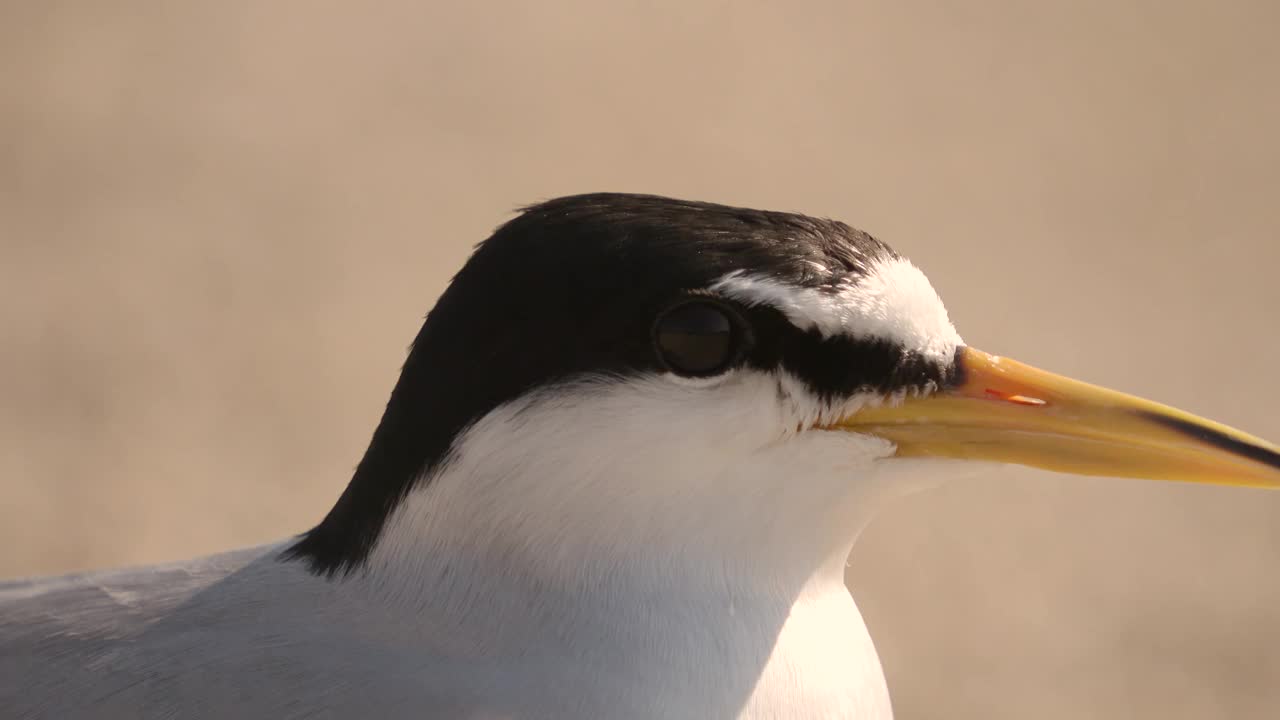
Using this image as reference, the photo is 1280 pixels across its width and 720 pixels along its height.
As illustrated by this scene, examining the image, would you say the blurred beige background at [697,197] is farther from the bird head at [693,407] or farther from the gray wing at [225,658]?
the gray wing at [225,658]

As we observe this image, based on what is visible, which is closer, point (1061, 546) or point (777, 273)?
point (777, 273)

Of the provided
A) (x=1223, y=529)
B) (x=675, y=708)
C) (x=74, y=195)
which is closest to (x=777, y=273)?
(x=675, y=708)

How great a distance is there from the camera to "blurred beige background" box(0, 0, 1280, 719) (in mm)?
4215

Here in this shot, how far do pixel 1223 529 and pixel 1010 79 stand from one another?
2.61m

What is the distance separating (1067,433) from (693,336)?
63cm

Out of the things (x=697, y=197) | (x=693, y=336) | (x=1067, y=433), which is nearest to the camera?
(x=693, y=336)

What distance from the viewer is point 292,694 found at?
1.79m

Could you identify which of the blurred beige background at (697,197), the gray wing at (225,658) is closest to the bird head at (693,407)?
the gray wing at (225,658)

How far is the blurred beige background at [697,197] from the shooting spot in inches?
166

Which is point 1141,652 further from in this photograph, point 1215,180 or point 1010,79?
point 1010,79

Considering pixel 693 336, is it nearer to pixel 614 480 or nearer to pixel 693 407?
pixel 693 407

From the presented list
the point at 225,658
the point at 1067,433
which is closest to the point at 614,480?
the point at 225,658

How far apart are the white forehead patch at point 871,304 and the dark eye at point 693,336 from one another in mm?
37

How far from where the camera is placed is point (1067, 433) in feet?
6.59
